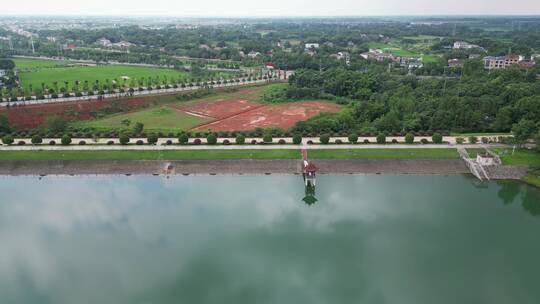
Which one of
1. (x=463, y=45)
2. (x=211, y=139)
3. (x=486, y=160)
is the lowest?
(x=486, y=160)

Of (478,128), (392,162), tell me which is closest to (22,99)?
(392,162)

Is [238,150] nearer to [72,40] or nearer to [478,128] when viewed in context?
[478,128]

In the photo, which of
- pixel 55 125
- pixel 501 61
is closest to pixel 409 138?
pixel 55 125

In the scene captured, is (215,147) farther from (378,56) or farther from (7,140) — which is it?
(378,56)

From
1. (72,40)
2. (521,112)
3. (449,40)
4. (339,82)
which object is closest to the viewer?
(521,112)

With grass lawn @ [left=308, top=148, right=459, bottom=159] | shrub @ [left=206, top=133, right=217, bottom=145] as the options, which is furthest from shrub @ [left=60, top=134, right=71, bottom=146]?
grass lawn @ [left=308, top=148, right=459, bottom=159]

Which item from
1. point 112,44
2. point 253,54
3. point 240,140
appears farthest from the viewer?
point 112,44
